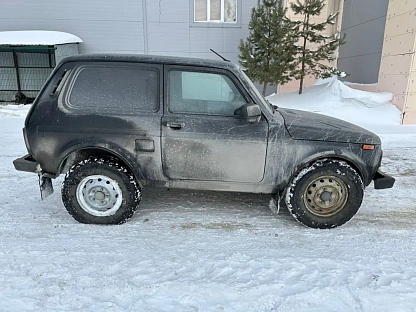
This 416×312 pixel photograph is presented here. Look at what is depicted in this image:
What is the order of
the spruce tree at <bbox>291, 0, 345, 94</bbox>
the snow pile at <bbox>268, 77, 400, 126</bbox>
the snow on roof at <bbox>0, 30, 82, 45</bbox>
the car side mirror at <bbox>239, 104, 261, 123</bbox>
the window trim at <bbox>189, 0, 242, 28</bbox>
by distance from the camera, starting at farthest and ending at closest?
the window trim at <bbox>189, 0, 242, 28</bbox>, the snow on roof at <bbox>0, 30, 82, 45</bbox>, the spruce tree at <bbox>291, 0, 345, 94</bbox>, the snow pile at <bbox>268, 77, 400, 126</bbox>, the car side mirror at <bbox>239, 104, 261, 123</bbox>

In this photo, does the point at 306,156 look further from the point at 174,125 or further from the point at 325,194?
the point at 174,125

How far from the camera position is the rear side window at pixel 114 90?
10.7ft

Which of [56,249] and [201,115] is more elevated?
[201,115]

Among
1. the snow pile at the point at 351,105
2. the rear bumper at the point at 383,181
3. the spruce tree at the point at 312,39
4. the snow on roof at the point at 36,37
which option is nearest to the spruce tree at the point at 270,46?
the spruce tree at the point at 312,39

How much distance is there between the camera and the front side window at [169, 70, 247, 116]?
3.29 m

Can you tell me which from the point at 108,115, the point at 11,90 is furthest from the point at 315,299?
the point at 11,90

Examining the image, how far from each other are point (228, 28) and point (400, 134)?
771 centimetres

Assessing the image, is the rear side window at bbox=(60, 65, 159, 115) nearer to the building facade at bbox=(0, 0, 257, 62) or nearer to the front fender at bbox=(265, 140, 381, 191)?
the front fender at bbox=(265, 140, 381, 191)

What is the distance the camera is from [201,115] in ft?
10.7

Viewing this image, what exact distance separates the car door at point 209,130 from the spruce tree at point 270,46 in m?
7.32

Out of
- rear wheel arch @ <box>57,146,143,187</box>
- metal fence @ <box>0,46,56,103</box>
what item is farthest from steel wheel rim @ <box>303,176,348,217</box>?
metal fence @ <box>0,46,56,103</box>

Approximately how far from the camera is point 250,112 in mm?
3100

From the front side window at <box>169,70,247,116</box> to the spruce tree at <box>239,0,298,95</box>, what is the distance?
7299 mm

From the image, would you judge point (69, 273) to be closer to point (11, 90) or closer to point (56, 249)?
point (56, 249)
